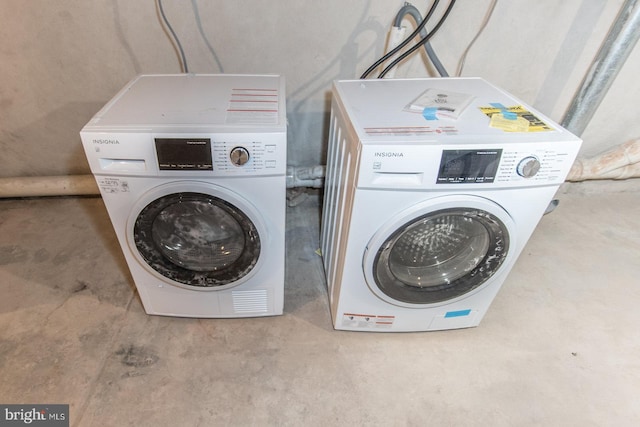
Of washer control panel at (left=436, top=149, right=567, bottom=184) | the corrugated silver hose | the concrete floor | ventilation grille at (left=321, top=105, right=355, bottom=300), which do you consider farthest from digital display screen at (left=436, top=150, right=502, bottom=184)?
the corrugated silver hose

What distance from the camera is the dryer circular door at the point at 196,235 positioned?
1.18 m

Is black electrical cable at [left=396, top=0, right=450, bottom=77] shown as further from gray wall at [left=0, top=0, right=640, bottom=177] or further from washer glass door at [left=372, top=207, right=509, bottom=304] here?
washer glass door at [left=372, top=207, right=509, bottom=304]

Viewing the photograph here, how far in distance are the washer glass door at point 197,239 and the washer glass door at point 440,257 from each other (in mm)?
446

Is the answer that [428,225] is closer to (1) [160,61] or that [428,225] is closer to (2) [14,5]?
(1) [160,61]

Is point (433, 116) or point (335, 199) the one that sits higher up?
point (433, 116)

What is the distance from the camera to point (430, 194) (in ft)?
3.72

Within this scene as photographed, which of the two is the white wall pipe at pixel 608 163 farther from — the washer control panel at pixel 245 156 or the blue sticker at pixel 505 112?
the washer control panel at pixel 245 156

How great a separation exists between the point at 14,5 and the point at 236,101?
110 cm

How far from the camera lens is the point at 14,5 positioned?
5.19ft

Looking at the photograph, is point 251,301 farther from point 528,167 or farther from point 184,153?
point 528,167

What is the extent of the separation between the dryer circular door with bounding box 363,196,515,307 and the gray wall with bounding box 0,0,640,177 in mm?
912

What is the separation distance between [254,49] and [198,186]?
89 cm
